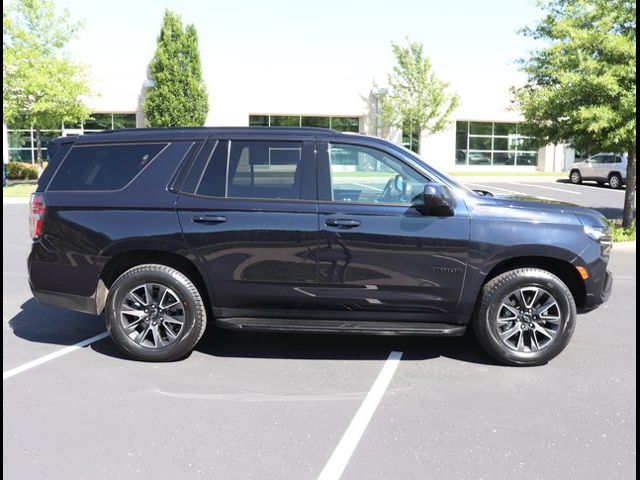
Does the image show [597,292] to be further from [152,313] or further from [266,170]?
[152,313]

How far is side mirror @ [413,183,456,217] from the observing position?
4641 millimetres

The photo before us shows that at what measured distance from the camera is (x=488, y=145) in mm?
38688

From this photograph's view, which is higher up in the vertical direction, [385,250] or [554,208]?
[554,208]

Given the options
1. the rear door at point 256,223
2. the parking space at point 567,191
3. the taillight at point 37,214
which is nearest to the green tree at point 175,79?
the parking space at point 567,191

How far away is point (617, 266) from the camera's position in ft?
31.3

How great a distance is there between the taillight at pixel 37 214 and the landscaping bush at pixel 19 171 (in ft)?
94.6

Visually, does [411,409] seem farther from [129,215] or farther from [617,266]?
[617,266]

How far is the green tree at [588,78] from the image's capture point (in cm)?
1077

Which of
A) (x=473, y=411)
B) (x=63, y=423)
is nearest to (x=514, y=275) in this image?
(x=473, y=411)

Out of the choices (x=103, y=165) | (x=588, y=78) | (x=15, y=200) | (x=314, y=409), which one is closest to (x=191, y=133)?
(x=103, y=165)

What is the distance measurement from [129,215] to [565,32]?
9796mm

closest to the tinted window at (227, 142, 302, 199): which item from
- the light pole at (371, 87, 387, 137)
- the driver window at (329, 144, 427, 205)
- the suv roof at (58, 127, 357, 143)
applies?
the suv roof at (58, 127, 357, 143)

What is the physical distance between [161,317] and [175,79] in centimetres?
2891

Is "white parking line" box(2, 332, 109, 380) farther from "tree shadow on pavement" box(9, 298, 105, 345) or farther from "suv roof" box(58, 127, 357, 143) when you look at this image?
"suv roof" box(58, 127, 357, 143)
